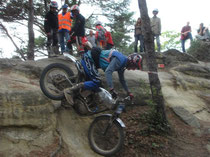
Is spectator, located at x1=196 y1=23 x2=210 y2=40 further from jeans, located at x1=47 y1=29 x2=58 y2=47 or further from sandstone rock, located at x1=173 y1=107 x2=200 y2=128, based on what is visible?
jeans, located at x1=47 y1=29 x2=58 y2=47

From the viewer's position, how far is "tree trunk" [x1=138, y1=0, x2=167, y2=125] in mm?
5957

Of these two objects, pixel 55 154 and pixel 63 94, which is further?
pixel 63 94

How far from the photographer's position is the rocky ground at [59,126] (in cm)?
472

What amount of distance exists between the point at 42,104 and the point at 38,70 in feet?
6.43

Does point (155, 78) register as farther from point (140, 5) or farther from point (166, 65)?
point (166, 65)

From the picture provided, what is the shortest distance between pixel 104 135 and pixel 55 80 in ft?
6.19

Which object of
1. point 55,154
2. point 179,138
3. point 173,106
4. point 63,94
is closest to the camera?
point 55,154

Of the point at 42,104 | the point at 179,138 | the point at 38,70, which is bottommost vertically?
the point at 179,138

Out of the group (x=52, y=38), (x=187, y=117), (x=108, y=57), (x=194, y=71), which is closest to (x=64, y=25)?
(x=52, y=38)

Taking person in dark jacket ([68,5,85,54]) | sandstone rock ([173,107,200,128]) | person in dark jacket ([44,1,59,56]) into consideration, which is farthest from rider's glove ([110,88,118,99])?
person in dark jacket ([44,1,59,56])

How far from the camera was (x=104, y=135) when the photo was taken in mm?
5188

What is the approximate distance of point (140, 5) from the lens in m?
6.29

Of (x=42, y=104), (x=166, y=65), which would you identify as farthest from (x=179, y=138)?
(x=166, y=65)

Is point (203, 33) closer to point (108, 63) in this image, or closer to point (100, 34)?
point (100, 34)
